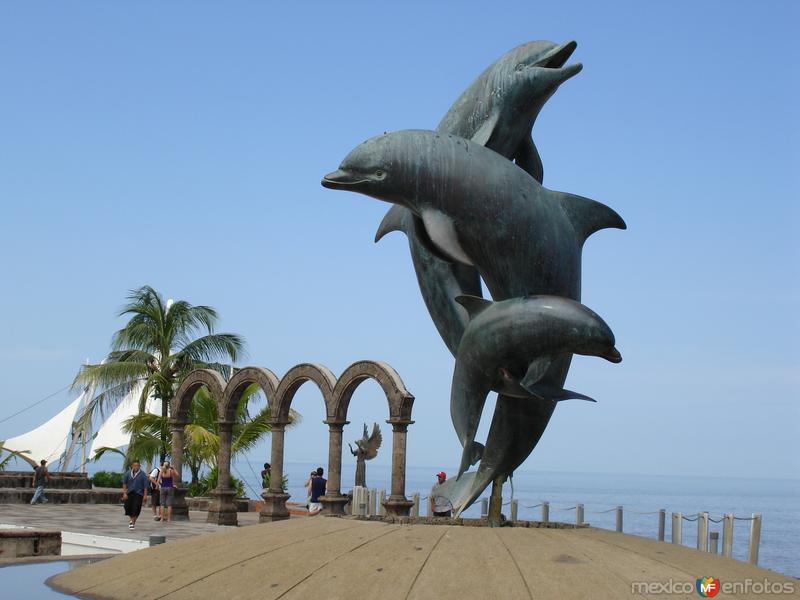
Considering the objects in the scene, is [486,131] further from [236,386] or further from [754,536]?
[236,386]

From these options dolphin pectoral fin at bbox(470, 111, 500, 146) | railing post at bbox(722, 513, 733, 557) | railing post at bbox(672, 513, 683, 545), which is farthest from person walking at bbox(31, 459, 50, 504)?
dolphin pectoral fin at bbox(470, 111, 500, 146)

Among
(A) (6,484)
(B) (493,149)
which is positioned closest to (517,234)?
(B) (493,149)

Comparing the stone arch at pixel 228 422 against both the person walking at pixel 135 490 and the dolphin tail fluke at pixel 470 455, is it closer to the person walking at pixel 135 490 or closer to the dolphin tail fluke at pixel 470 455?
the person walking at pixel 135 490

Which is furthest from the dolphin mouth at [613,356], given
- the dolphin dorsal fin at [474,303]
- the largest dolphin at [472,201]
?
the dolphin dorsal fin at [474,303]

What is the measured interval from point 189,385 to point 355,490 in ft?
Result: 22.0

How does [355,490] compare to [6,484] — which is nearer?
[355,490]

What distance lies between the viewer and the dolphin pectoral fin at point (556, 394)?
1073 cm

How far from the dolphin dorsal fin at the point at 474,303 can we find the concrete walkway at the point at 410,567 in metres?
2.34

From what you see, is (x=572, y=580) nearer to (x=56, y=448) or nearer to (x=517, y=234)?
(x=517, y=234)

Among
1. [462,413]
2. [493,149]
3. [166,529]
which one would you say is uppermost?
[493,149]

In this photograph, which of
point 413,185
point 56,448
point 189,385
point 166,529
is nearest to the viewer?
point 413,185

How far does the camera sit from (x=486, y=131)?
12086mm

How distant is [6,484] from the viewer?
32.1 meters

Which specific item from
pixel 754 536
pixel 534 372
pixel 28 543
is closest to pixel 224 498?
pixel 28 543
